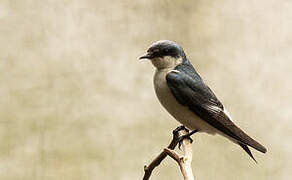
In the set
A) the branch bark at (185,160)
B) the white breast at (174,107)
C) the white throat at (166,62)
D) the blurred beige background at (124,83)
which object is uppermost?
the blurred beige background at (124,83)

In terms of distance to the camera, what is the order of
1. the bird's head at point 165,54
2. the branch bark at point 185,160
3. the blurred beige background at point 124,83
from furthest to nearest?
the blurred beige background at point 124,83 → the bird's head at point 165,54 → the branch bark at point 185,160

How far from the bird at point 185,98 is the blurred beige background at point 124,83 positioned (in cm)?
104

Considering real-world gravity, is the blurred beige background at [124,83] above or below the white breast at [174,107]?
above

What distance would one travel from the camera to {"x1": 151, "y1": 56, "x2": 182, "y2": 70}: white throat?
1315 mm

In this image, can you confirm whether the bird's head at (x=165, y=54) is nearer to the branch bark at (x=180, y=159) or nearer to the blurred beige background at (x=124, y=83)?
the branch bark at (x=180, y=159)

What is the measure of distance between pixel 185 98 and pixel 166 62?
0.08m

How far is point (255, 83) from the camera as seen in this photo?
2430 mm

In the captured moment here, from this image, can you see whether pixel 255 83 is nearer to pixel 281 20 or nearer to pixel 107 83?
pixel 281 20

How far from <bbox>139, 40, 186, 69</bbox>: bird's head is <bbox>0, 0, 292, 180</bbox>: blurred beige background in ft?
3.42

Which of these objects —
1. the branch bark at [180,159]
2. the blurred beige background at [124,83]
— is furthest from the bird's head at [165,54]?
the blurred beige background at [124,83]

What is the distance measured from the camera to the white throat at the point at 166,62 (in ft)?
4.32

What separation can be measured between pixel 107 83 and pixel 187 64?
102 centimetres

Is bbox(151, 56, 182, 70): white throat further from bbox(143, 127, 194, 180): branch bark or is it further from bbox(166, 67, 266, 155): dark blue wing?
bbox(143, 127, 194, 180): branch bark

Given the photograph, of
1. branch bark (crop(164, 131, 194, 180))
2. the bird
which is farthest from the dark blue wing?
branch bark (crop(164, 131, 194, 180))
